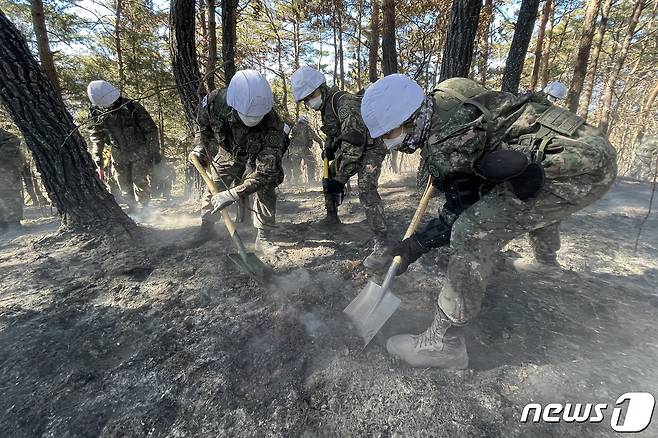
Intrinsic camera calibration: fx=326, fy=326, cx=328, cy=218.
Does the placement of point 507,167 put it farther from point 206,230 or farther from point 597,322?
point 206,230

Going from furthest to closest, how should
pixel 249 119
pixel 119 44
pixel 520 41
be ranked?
pixel 119 44 → pixel 520 41 → pixel 249 119

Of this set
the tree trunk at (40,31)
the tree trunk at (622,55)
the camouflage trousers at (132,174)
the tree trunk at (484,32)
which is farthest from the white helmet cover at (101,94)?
the tree trunk at (622,55)

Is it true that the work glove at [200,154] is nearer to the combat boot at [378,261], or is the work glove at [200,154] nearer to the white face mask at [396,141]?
the combat boot at [378,261]

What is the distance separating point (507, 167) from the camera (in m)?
1.61

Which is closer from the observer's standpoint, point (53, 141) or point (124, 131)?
point (53, 141)

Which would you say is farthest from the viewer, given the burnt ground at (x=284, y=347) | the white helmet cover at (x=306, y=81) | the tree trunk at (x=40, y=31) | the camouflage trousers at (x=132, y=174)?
the camouflage trousers at (x=132, y=174)

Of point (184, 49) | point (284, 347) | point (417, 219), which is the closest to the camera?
point (284, 347)

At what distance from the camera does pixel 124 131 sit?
5.82 meters

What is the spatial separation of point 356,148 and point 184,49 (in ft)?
9.30

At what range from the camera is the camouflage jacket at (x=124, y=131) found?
5.64 metres

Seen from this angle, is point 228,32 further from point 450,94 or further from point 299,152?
point 299,152

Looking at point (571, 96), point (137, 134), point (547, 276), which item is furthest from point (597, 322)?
point (571, 96)

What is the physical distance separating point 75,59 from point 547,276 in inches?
420

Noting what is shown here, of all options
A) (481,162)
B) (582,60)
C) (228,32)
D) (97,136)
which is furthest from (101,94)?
(582,60)
